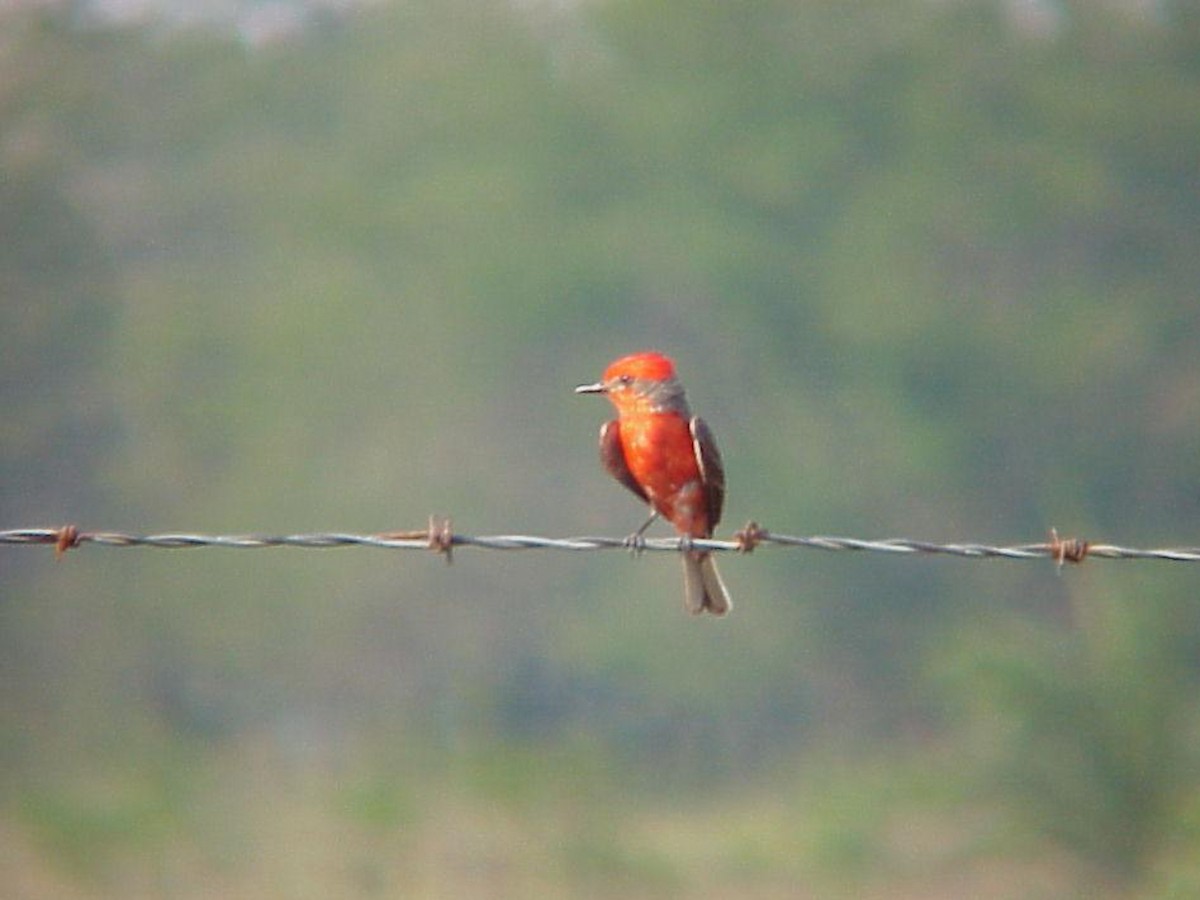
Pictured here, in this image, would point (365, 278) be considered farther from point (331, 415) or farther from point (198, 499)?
point (198, 499)

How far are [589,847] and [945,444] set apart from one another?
15.9 metres

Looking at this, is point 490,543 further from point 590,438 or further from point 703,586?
point 590,438

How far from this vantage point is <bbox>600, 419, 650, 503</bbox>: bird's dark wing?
8.41 meters

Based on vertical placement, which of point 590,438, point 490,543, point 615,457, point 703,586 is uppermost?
point 590,438

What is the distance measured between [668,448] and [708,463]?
134mm

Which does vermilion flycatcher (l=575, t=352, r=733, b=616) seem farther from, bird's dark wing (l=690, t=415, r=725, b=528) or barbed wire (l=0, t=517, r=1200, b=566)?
barbed wire (l=0, t=517, r=1200, b=566)

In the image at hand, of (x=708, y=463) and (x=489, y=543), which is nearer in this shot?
(x=489, y=543)

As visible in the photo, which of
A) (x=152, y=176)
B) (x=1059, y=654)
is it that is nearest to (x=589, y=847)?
(x=1059, y=654)

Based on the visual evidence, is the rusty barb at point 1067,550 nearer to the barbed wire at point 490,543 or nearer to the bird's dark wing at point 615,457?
the barbed wire at point 490,543

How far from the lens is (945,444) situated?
37844mm

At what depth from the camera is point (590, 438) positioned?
118ft

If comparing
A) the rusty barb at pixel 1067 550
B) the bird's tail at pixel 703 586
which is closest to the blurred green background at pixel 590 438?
the bird's tail at pixel 703 586

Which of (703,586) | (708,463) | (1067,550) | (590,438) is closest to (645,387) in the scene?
(708,463)

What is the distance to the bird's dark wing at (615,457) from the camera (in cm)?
841
